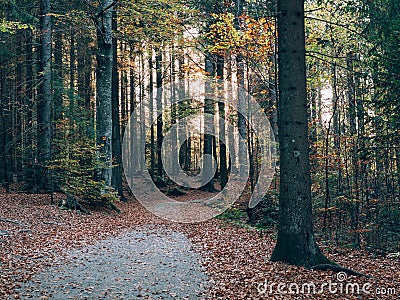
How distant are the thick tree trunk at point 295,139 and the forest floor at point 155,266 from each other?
0.54 metres

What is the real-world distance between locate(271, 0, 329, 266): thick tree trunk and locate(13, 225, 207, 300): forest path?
80.0 inches

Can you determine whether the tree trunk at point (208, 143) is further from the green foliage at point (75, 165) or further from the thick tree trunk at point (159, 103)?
the green foliage at point (75, 165)

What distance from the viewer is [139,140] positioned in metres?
33.6

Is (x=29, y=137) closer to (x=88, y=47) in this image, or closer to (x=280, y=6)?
(x=88, y=47)

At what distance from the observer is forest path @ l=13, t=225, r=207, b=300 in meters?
5.85

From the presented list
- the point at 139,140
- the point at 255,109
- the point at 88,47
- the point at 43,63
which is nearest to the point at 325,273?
the point at 255,109

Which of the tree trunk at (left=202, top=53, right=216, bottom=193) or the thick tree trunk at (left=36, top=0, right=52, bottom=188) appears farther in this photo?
the tree trunk at (left=202, top=53, right=216, bottom=193)

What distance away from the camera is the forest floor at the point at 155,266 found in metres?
6.01

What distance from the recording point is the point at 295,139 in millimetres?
7324

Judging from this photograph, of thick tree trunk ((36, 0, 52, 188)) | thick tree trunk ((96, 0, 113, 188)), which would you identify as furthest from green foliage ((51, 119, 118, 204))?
thick tree trunk ((36, 0, 52, 188))

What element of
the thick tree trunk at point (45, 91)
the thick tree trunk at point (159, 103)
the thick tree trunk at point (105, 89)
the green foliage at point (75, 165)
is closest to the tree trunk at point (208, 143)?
the thick tree trunk at point (159, 103)

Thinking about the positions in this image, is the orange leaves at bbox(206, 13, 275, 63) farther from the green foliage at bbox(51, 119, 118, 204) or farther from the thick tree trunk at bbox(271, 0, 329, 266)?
the green foliage at bbox(51, 119, 118, 204)

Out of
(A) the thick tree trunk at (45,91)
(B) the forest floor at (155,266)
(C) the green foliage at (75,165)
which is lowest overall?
(B) the forest floor at (155,266)

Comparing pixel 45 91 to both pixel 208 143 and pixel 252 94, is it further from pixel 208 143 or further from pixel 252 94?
pixel 208 143
